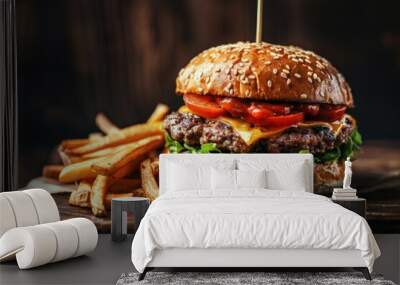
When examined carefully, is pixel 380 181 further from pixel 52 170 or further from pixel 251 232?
pixel 52 170

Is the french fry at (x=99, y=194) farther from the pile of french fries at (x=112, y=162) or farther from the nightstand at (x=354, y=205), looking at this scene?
the nightstand at (x=354, y=205)

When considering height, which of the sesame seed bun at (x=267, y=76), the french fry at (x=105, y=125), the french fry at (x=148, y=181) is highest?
the sesame seed bun at (x=267, y=76)

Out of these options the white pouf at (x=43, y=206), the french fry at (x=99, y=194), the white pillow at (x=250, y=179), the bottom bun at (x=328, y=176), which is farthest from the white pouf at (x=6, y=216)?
the bottom bun at (x=328, y=176)

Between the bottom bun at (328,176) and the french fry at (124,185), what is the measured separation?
6.90 ft

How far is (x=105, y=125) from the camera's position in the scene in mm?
8188

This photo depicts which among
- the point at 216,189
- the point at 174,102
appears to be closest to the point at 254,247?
the point at 216,189

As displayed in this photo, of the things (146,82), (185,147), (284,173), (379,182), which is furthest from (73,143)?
(379,182)

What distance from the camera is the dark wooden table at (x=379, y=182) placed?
809 centimetres

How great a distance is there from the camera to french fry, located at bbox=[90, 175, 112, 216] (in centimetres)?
791

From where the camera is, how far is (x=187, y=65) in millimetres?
8148

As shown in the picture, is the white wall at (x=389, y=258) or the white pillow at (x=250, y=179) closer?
the white wall at (x=389, y=258)

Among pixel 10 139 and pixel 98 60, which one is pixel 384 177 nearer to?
pixel 98 60

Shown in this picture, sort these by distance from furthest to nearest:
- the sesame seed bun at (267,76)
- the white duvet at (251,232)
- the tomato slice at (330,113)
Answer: the tomato slice at (330,113) → the sesame seed bun at (267,76) → the white duvet at (251,232)

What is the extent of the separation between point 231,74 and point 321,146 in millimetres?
1284
